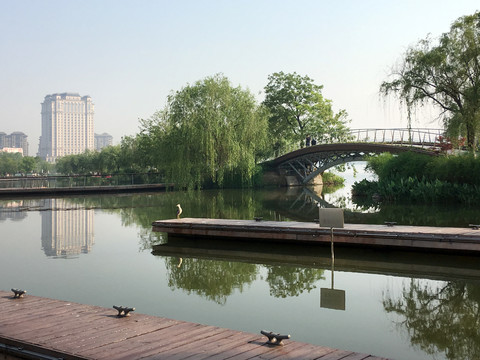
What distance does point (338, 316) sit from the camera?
8.32 m

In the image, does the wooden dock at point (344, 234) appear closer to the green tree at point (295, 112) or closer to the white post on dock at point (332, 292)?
the white post on dock at point (332, 292)

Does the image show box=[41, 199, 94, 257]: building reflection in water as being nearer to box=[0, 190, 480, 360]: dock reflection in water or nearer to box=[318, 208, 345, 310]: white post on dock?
box=[0, 190, 480, 360]: dock reflection in water

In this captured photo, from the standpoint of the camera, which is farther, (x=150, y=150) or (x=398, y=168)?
(x=150, y=150)

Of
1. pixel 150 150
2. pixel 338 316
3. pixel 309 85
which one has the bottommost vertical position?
pixel 338 316

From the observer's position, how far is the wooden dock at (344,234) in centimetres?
1282

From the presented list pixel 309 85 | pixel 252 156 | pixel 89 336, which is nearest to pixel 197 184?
pixel 252 156

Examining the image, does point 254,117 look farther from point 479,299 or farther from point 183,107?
point 479,299

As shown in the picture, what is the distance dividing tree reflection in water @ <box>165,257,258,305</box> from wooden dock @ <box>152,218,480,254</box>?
7.57 feet

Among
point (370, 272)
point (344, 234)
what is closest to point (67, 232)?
point (344, 234)

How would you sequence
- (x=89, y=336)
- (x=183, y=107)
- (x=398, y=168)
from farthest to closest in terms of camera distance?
(x=183, y=107), (x=398, y=168), (x=89, y=336)

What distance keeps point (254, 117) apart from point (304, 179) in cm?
1509

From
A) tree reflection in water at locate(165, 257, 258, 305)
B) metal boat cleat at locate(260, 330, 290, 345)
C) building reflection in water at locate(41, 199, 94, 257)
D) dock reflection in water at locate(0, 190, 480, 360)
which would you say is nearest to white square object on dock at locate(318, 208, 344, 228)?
dock reflection in water at locate(0, 190, 480, 360)

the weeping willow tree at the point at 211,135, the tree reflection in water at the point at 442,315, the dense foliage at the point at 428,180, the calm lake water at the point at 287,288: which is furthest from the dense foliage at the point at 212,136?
the tree reflection in water at the point at 442,315

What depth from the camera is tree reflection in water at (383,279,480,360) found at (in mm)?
6884
